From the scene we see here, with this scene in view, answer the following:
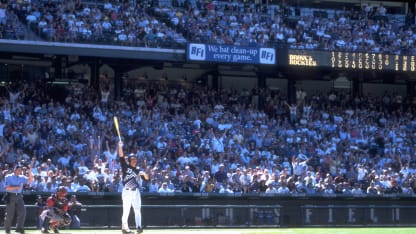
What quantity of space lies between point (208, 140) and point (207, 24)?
238 inches

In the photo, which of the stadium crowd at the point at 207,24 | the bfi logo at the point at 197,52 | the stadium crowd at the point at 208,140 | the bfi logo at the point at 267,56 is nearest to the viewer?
the stadium crowd at the point at 208,140

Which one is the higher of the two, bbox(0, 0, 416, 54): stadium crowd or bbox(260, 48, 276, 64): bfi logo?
bbox(0, 0, 416, 54): stadium crowd

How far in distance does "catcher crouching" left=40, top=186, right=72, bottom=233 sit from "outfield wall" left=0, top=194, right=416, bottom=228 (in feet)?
5.61

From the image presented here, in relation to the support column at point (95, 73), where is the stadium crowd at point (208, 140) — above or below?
below

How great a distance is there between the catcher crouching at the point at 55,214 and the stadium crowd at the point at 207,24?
11.4m

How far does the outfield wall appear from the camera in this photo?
21.2 m

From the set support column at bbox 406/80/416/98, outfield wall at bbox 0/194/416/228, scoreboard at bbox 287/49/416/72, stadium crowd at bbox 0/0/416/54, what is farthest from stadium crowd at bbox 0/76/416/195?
support column at bbox 406/80/416/98

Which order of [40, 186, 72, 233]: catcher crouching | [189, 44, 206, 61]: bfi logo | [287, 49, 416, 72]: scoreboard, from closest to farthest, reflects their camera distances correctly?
[40, 186, 72, 233]: catcher crouching < [189, 44, 206, 61]: bfi logo < [287, 49, 416, 72]: scoreboard

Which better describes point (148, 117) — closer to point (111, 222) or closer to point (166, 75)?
point (166, 75)

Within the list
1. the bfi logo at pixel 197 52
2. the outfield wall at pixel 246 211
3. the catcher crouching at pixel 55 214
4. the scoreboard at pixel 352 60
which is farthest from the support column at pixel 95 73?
the catcher crouching at pixel 55 214

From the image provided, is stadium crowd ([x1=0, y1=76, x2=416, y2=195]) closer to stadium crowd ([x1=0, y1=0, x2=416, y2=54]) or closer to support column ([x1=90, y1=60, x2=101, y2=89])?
support column ([x1=90, y1=60, x2=101, y2=89])

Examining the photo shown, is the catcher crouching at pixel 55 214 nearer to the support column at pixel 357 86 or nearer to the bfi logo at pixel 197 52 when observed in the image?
the bfi logo at pixel 197 52

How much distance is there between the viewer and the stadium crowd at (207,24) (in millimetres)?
29359

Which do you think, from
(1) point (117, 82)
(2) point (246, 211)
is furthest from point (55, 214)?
(1) point (117, 82)
